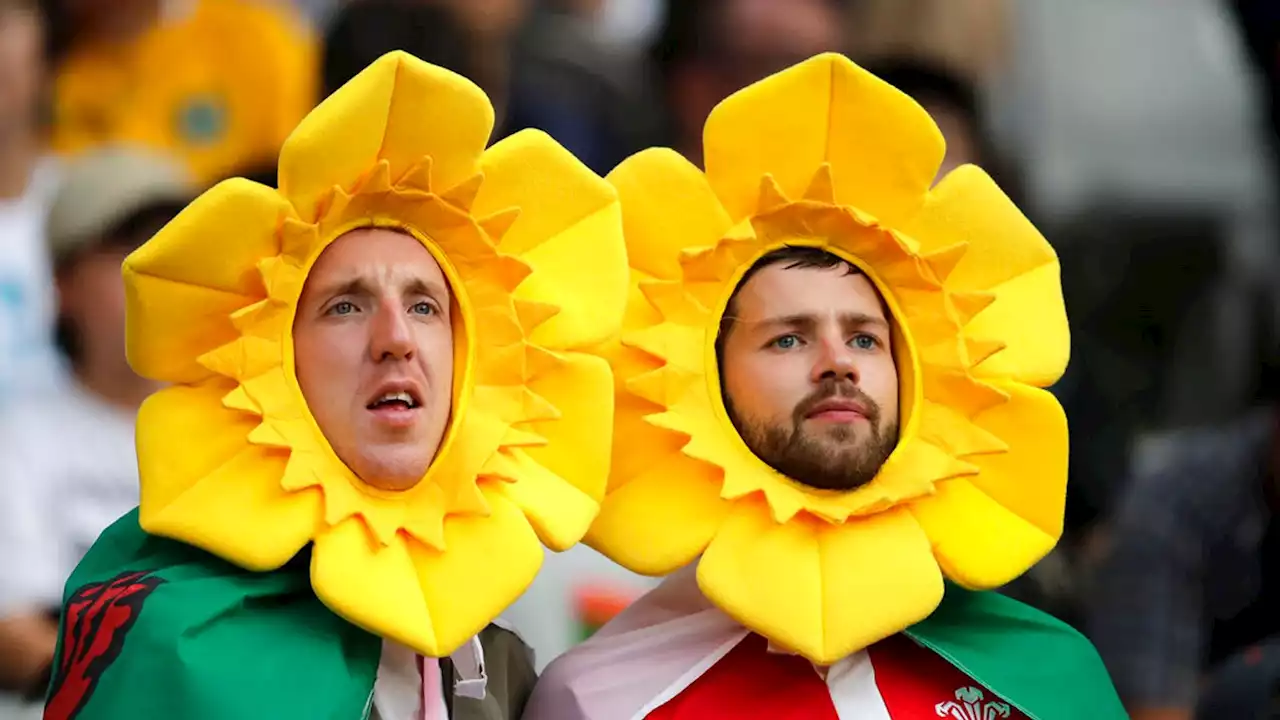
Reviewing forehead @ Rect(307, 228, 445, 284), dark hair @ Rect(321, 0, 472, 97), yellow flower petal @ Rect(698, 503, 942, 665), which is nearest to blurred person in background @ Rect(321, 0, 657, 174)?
dark hair @ Rect(321, 0, 472, 97)

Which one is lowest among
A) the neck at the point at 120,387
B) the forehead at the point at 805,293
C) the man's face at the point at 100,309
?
the neck at the point at 120,387

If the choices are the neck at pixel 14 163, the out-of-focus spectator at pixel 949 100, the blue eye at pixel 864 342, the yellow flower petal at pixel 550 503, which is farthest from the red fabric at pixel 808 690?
the neck at pixel 14 163

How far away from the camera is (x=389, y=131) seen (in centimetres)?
190

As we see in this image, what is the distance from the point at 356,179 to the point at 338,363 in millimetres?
183

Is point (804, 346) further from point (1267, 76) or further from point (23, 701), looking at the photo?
point (1267, 76)

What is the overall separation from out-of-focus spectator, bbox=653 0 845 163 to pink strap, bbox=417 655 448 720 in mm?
1396

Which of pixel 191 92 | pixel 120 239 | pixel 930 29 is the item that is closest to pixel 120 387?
pixel 120 239

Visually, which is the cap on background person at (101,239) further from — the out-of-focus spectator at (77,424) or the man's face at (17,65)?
the man's face at (17,65)

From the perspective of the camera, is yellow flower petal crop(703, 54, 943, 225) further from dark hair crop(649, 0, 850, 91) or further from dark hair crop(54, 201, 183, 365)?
dark hair crop(649, 0, 850, 91)

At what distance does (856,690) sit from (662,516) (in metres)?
0.27

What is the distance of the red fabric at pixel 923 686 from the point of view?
1.98m

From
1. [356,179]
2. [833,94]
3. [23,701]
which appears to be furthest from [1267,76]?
[23,701]

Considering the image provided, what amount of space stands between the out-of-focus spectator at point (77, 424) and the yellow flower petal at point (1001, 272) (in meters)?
1.21

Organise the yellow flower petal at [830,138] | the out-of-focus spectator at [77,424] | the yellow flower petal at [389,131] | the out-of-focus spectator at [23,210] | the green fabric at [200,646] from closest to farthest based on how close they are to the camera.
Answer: the green fabric at [200,646]
the yellow flower petal at [389,131]
the yellow flower petal at [830,138]
the out-of-focus spectator at [77,424]
the out-of-focus spectator at [23,210]
